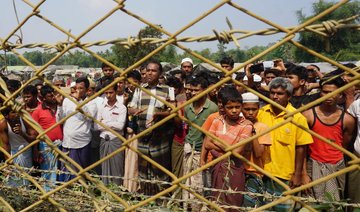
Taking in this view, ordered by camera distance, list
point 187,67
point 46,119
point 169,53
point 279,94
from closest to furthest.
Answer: point 279,94, point 46,119, point 187,67, point 169,53

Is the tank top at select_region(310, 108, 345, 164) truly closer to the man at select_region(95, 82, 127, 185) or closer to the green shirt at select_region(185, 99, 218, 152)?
the green shirt at select_region(185, 99, 218, 152)

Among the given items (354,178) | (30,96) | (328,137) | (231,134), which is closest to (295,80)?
(328,137)

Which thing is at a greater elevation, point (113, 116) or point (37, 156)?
point (113, 116)

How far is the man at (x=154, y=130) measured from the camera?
13.1 feet

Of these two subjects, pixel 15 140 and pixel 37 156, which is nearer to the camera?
pixel 15 140

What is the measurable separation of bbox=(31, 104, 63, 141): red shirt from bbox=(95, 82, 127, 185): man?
1.79 feet

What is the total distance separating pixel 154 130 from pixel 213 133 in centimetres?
127

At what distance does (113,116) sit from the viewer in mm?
4562

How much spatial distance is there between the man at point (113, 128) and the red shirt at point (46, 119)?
547 mm

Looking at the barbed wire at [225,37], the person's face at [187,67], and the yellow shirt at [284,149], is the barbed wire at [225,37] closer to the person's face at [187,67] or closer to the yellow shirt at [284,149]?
the yellow shirt at [284,149]

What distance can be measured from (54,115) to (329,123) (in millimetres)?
3326

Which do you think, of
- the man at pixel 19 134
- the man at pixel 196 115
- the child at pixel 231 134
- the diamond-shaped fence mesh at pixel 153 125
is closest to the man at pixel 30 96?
the man at pixel 19 134

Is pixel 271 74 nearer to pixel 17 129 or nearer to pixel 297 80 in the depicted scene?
pixel 297 80

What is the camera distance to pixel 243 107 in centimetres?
327
